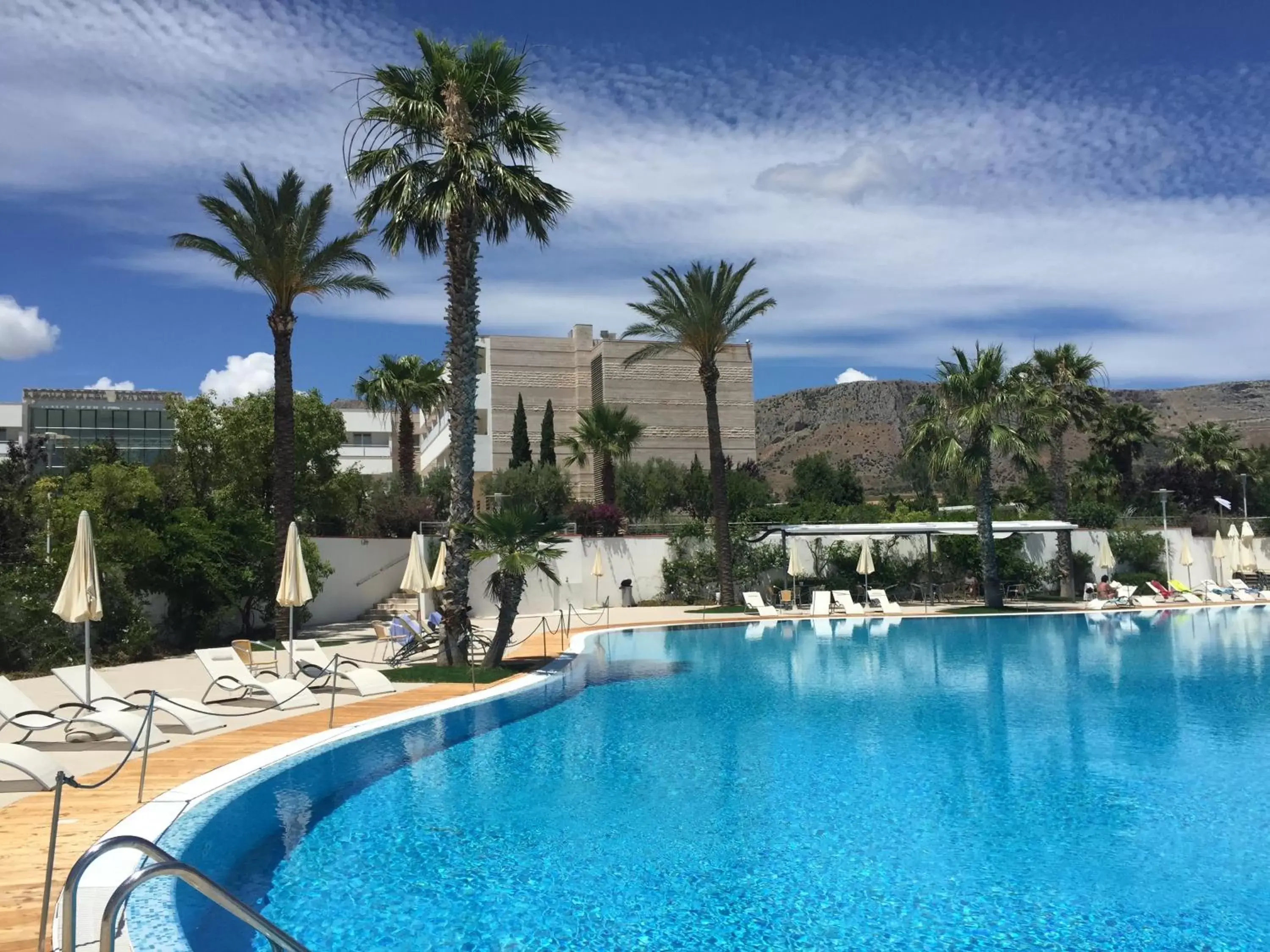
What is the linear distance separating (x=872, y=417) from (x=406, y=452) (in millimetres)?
73631

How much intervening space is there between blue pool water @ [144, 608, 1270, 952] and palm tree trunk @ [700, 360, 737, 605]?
532 inches

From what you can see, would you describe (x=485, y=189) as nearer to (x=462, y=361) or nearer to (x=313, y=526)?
(x=462, y=361)

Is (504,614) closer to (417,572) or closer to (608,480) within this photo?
(417,572)

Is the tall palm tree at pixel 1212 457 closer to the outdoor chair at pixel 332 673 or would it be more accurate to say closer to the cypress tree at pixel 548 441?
the cypress tree at pixel 548 441

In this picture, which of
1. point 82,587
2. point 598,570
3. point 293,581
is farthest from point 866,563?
point 82,587

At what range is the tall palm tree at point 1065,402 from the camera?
99.2 ft

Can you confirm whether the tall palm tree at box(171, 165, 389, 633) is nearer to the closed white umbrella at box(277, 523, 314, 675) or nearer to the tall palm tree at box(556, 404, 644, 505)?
the closed white umbrella at box(277, 523, 314, 675)

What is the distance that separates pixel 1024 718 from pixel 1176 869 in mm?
5261

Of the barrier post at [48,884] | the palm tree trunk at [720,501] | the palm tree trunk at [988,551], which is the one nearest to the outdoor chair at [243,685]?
the barrier post at [48,884]

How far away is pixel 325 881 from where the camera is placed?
675 centimetres

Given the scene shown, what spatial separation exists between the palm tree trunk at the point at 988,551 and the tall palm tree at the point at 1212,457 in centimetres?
2490

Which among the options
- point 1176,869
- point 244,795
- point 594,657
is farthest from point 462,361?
point 1176,869

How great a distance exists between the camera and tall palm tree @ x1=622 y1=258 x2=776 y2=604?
1085 inches

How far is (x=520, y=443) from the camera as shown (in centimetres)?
5706
